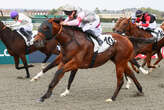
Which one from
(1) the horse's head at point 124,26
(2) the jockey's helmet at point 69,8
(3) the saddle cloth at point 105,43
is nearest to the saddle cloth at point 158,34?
(1) the horse's head at point 124,26

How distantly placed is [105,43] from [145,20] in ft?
12.3

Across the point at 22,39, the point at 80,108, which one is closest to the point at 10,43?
the point at 22,39

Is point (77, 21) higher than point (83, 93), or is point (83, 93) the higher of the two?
point (77, 21)

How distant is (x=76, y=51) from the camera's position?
596cm

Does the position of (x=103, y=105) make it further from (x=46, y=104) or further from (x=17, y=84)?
(x=17, y=84)

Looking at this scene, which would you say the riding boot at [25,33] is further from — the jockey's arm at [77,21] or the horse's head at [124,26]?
the jockey's arm at [77,21]

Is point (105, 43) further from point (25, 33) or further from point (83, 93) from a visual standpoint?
point (25, 33)

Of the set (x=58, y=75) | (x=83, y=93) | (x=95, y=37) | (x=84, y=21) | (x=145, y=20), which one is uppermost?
(x=84, y=21)

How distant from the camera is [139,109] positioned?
19.0 ft

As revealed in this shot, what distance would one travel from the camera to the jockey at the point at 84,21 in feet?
19.9

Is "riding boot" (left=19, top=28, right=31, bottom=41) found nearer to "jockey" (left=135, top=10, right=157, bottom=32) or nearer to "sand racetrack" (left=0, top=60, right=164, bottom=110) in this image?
"sand racetrack" (left=0, top=60, right=164, bottom=110)

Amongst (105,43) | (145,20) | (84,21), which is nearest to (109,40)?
(105,43)

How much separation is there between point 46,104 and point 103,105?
1129 mm

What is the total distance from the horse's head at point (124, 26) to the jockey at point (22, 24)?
2743 millimetres
